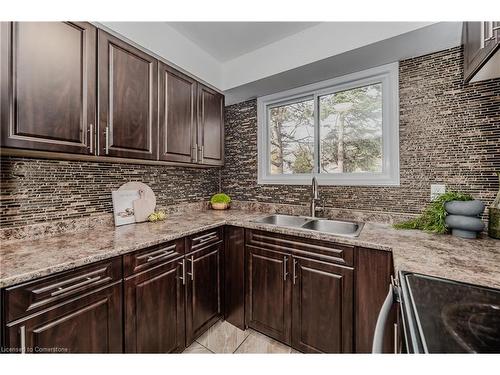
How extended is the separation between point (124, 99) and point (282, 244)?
Result: 1.47 m

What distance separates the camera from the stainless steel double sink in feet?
6.06

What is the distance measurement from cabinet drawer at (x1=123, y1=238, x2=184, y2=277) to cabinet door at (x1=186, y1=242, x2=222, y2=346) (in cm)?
13

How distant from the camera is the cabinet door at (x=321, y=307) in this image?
4.58 feet

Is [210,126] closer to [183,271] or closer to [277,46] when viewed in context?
[277,46]

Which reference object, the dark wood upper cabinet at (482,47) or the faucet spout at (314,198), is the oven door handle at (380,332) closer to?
the dark wood upper cabinet at (482,47)

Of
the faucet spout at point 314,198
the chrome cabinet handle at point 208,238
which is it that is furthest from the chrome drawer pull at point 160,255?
the faucet spout at point 314,198

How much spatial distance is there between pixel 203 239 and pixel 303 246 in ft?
2.44

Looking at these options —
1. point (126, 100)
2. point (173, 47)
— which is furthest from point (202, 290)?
point (173, 47)

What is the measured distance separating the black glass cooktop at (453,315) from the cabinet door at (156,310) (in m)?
1.27

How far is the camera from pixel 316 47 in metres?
1.78

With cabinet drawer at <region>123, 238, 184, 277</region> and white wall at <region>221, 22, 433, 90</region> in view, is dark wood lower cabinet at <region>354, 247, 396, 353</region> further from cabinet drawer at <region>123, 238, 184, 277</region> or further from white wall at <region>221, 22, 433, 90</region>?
white wall at <region>221, 22, 433, 90</region>

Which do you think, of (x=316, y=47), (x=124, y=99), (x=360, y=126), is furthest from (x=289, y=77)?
(x=124, y=99)

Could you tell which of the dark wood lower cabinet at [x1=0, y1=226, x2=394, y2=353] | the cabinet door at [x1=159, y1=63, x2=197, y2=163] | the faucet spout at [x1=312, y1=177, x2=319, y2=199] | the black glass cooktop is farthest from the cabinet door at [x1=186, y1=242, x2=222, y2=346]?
the black glass cooktop

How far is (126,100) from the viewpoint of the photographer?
150 cm
